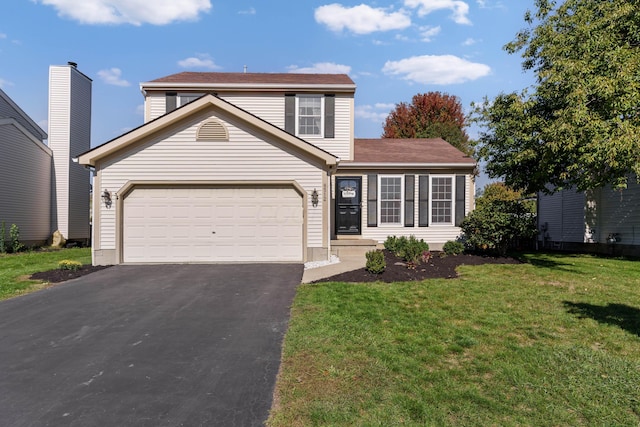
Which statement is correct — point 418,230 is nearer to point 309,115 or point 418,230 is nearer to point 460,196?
point 460,196

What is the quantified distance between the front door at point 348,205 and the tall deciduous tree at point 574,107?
4831 mm

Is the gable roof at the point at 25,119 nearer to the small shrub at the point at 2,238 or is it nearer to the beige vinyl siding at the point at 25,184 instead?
the beige vinyl siding at the point at 25,184

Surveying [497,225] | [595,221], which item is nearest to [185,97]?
[497,225]

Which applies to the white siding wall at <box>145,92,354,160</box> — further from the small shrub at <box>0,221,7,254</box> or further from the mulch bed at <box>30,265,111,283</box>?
the small shrub at <box>0,221,7,254</box>

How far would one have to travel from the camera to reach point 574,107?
10562 millimetres

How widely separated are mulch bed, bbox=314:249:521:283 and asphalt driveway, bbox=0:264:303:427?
175 cm

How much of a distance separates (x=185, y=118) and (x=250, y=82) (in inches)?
193

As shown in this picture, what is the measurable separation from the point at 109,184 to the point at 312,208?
20.3 feet

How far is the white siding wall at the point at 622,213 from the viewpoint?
14.5 m

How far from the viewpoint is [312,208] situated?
40.1 feet

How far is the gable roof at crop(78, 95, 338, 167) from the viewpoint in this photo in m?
11.7

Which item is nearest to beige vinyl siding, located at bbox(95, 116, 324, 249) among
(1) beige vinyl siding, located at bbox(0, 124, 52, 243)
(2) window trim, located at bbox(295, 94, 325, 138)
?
(2) window trim, located at bbox(295, 94, 325, 138)

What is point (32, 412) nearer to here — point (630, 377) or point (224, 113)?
point (630, 377)

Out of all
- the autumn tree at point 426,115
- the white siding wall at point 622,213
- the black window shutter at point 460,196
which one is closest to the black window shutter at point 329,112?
the black window shutter at point 460,196
